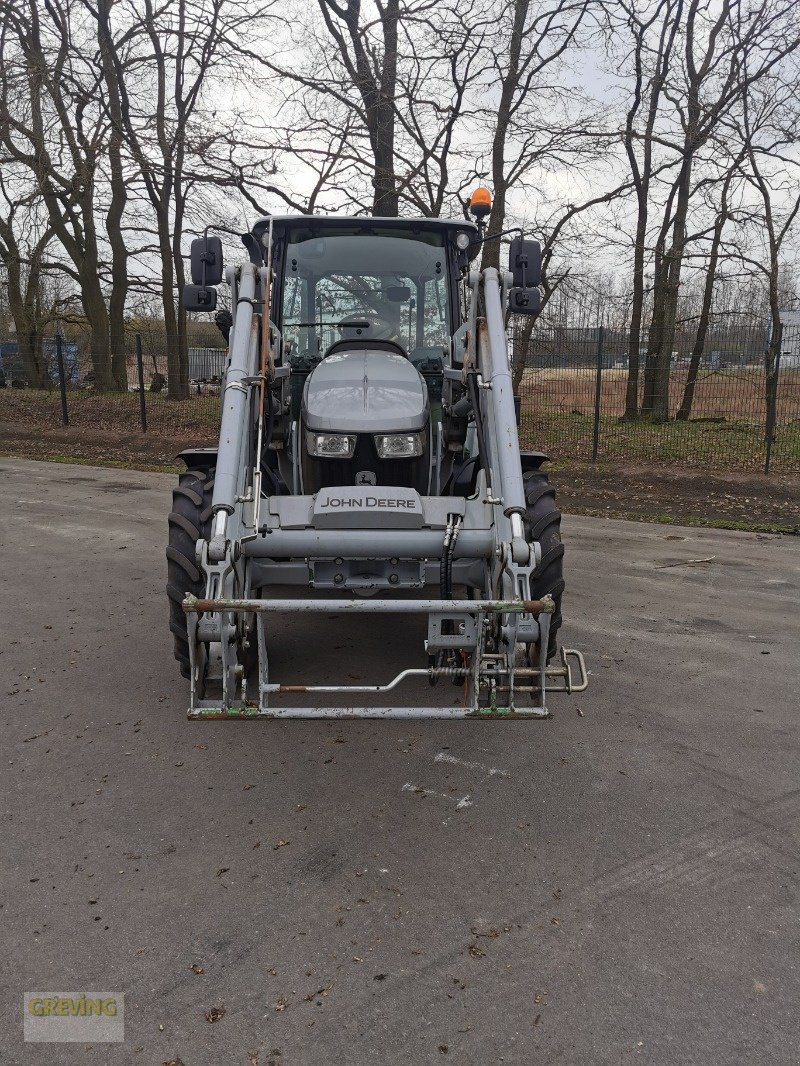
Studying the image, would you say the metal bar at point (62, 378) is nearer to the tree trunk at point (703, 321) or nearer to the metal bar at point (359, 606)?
the tree trunk at point (703, 321)

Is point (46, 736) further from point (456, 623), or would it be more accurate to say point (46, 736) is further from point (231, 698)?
point (456, 623)

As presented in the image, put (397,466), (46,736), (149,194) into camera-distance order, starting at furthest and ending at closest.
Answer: (149,194)
(397,466)
(46,736)

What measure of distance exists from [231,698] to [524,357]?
11.1 m

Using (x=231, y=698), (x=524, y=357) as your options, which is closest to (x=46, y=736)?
(x=231, y=698)

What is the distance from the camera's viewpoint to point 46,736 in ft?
13.3

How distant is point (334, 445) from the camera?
Result: 14.8 feet

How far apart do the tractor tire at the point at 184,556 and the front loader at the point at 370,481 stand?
0.4 inches

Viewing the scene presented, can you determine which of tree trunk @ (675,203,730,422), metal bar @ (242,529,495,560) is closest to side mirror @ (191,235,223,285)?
metal bar @ (242,529,495,560)

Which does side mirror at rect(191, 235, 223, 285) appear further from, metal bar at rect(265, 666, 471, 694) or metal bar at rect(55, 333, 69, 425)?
metal bar at rect(55, 333, 69, 425)

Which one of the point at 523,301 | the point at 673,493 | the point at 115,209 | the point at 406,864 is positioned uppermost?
the point at 115,209

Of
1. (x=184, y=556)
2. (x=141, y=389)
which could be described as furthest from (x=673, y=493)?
(x=141, y=389)

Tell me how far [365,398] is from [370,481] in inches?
17.7

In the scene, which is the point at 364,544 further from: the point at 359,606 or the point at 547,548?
the point at 547,548

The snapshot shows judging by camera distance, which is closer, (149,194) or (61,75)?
(61,75)
